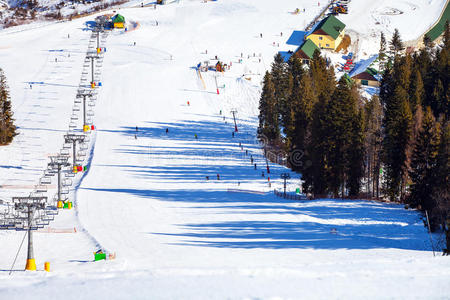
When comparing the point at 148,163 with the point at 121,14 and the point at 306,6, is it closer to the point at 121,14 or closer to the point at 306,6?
the point at 121,14

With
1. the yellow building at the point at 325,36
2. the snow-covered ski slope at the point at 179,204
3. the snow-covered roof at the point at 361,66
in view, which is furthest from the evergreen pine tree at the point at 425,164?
the yellow building at the point at 325,36

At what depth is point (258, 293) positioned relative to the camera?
16.1m

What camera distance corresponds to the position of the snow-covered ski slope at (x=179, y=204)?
1714 centimetres

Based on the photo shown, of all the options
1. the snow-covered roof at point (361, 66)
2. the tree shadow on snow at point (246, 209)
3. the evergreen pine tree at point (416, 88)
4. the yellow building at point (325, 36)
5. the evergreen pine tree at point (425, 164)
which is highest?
the yellow building at point (325, 36)

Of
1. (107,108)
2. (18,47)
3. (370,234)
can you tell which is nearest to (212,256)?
(370,234)

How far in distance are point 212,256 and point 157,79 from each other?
49396 millimetres

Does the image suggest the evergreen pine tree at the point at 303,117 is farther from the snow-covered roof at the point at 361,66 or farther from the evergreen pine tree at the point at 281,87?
the snow-covered roof at the point at 361,66

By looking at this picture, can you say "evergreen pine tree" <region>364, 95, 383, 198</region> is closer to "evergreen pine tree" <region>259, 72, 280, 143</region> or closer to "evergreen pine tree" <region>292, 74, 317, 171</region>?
"evergreen pine tree" <region>292, 74, 317, 171</region>

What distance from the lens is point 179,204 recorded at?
38.6 m

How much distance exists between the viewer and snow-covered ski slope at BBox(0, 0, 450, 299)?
675 inches

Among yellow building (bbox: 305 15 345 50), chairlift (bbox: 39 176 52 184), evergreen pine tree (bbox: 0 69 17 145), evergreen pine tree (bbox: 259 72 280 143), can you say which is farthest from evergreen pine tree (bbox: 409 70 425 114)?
yellow building (bbox: 305 15 345 50)

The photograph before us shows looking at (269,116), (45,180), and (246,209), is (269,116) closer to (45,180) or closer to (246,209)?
(246,209)

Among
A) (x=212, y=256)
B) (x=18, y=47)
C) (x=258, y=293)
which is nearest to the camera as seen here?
(x=258, y=293)

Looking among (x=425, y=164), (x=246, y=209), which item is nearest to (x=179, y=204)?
(x=246, y=209)
